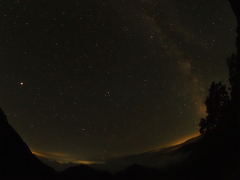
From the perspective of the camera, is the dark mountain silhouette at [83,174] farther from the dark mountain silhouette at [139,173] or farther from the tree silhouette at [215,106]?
the tree silhouette at [215,106]

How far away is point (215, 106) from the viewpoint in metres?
7.55

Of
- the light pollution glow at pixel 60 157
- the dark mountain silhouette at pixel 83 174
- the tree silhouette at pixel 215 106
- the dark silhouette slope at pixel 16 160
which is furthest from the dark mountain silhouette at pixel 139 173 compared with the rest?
the tree silhouette at pixel 215 106

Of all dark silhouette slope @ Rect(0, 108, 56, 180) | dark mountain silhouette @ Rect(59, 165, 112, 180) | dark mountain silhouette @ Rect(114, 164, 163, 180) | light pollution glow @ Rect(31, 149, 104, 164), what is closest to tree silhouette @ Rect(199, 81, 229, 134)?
dark mountain silhouette @ Rect(114, 164, 163, 180)

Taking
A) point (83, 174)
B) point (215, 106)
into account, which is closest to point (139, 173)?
point (83, 174)

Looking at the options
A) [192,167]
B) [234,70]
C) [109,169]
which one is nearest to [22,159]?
[109,169]

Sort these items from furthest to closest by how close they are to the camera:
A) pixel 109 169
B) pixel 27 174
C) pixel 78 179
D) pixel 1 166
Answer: pixel 109 169, pixel 78 179, pixel 27 174, pixel 1 166

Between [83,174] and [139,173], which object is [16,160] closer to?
[83,174]

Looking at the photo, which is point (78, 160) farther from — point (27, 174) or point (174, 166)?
point (174, 166)

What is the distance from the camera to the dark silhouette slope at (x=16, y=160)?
Result: 5.56 meters

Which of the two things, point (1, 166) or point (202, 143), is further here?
point (202, 143)

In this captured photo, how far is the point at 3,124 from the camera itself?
19.2 feet

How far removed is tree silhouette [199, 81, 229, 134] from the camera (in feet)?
23.6

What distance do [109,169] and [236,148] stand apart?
390 centimetres

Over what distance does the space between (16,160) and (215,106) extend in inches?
259
